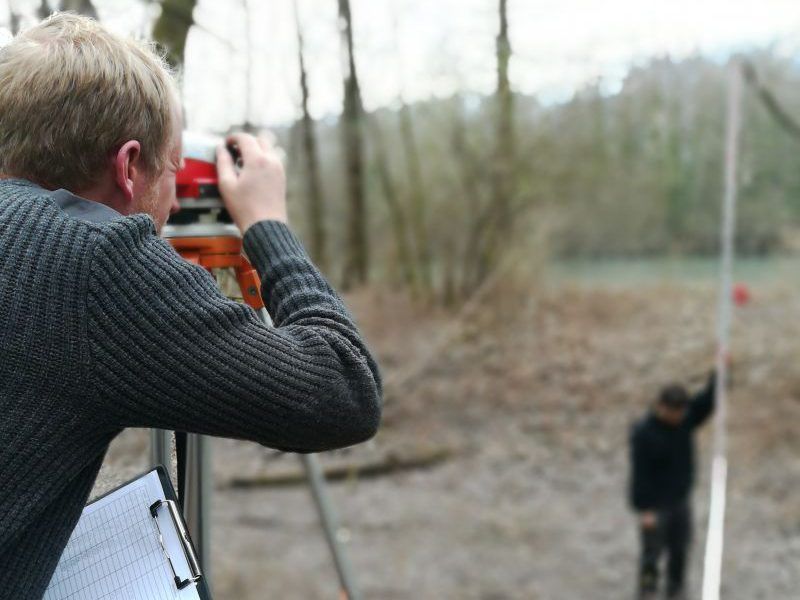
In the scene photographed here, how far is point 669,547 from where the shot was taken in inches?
185

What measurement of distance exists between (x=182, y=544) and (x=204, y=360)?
22cm

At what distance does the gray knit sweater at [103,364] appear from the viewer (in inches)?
27.7

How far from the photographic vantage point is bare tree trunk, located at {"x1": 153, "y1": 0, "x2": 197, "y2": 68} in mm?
2324

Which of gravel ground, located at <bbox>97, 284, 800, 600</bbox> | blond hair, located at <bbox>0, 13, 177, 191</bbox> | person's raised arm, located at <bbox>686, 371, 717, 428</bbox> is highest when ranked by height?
blond hair, located at <bbox>0, 13, 177, 191</bbox>

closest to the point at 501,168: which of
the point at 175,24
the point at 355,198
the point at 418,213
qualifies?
the point at 418,213

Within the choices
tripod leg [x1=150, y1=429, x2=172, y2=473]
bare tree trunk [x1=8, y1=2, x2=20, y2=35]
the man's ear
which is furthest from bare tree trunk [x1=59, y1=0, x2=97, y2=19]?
the man's ear

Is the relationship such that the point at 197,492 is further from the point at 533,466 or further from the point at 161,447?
the point at 533,466

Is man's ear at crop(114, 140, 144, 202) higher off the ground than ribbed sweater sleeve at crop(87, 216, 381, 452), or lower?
higher

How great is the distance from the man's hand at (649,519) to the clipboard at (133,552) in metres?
4.15

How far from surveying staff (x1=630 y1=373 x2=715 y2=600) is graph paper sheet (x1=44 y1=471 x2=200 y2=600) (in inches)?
155

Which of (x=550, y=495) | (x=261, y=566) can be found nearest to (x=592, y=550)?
(x=550, y=495)

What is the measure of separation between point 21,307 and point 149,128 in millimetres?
214

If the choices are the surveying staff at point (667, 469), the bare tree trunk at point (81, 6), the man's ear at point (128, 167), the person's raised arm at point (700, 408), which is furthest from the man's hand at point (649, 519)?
the man's ear at point (128, 167)

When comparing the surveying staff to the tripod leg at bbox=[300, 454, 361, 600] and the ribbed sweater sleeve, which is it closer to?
the tripod leg at bbox=[300, 454, 361, 600]
